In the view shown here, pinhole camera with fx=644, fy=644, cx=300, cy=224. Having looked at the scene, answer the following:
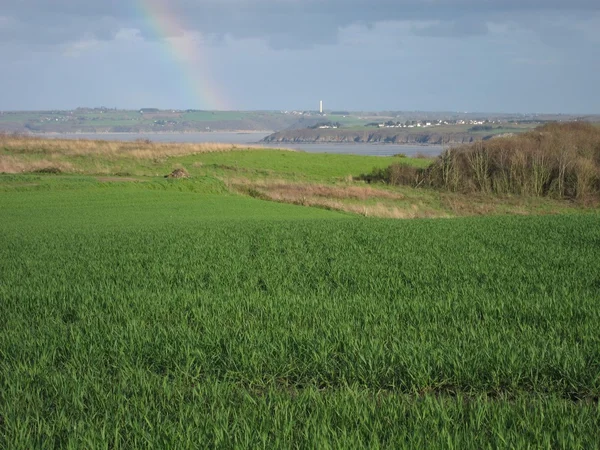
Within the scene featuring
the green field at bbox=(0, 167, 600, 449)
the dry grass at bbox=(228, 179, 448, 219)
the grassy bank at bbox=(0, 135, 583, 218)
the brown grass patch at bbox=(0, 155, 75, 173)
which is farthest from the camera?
the brown grass patch at bbox=(0, 155, 75, 173)

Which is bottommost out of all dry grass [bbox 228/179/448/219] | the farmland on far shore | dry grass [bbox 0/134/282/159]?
dry grass [bbox 228/179/448/219]

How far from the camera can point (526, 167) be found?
5219cm

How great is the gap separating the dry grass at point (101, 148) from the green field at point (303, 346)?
48.2 meters

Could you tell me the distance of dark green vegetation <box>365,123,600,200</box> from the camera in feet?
164

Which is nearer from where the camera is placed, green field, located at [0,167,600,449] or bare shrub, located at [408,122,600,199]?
green field, located at [0,167,600,449]

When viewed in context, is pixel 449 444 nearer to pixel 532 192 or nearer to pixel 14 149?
pixel 532 192

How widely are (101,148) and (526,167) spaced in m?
40.3

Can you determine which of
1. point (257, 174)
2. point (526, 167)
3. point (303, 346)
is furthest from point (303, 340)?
point (257, 174)

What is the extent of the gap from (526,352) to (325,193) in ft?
130

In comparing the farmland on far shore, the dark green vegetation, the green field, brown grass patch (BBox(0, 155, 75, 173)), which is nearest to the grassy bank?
brown grass patch (BBox(0, 155, 75, 173))

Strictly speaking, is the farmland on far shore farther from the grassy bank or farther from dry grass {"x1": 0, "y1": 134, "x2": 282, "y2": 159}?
dry grass {"x1": 0, "y1": 134, "x2": 282, "y2": 159}

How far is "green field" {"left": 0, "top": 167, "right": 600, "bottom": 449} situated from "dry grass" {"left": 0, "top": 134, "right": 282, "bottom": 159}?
4824 centimetres

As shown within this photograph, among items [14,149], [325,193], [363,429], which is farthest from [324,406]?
[14,149]

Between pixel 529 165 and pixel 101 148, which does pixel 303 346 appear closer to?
pixel 529 165
